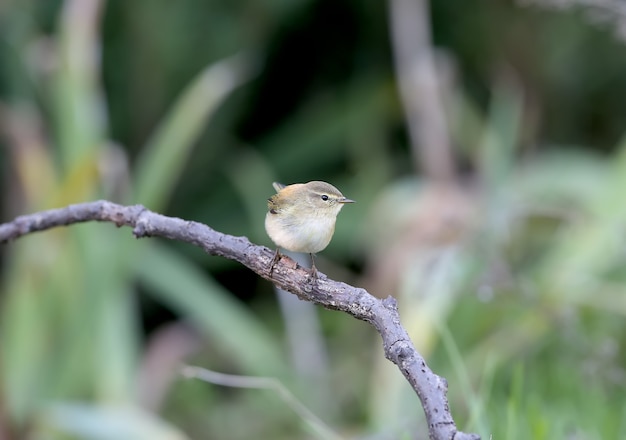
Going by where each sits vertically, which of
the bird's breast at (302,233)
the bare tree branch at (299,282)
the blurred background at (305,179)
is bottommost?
the bare tree branch at (299,282)

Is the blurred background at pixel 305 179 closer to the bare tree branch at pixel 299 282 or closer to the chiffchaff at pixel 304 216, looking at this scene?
the chiffchaff at pixel 304 216

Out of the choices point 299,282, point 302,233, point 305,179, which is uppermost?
point 305,179

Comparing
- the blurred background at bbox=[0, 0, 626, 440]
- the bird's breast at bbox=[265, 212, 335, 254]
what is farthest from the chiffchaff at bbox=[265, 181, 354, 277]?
the blurred background at bbox=[0, 0, 626, 440]

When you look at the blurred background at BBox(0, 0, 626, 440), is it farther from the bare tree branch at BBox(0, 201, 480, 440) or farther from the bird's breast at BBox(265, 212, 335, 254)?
the bare tree branch at BBox(0, 201, 480, 440)

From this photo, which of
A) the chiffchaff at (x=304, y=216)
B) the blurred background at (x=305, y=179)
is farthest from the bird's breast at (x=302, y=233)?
the blurred background at (x=305, y=179)

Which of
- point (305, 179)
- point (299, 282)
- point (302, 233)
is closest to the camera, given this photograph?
point (299, 282)

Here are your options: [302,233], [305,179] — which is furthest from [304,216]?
[305,179]

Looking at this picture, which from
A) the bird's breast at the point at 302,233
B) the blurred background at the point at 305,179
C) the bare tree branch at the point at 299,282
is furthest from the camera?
the blurred background at the point at 305,179

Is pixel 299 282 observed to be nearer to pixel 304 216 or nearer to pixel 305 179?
pixel 304 216
